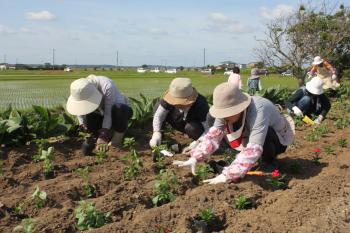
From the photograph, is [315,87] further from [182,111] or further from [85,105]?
[85,105]

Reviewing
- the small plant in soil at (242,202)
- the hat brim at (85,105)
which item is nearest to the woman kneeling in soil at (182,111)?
the hat brim at (85,105)

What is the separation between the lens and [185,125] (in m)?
5.73

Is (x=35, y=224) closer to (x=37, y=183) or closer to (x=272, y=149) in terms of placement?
(x=37, y=183)

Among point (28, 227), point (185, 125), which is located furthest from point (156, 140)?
point (28, 227)

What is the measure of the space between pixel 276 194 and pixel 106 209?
1331 millimetres

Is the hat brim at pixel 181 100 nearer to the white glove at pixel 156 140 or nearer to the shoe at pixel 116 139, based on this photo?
the white glove at pixel 156 140

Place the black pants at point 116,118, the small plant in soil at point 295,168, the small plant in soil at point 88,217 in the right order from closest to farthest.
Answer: the small plant in soil at point 88,217, the small plant in soil at point 295,168, the black pants at point 116,118

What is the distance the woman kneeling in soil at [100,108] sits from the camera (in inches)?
203

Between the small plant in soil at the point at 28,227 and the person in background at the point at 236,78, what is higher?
the person in background at the point at 236,78

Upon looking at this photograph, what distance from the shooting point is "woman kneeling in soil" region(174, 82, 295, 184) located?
394cm

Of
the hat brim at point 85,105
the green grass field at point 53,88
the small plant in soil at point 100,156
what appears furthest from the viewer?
the green grass field at point 53,88

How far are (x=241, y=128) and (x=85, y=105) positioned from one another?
1787mm

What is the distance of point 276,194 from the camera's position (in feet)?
12.5

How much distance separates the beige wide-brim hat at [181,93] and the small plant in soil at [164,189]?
1.48 metres
